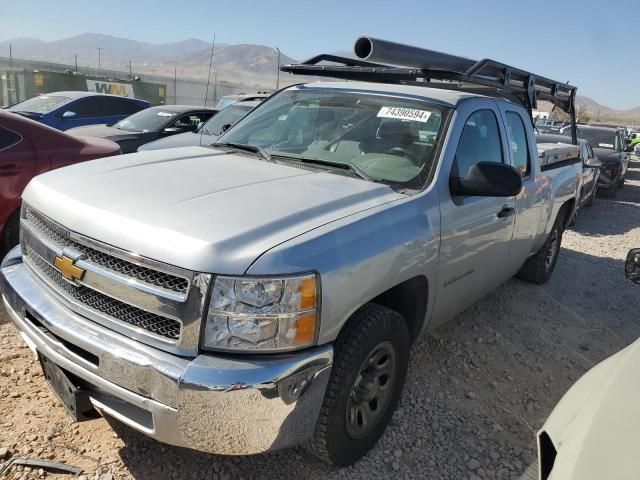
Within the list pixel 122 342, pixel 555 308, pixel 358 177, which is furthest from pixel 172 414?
pixel 555 308

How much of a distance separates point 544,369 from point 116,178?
10.8ft

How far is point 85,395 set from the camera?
223 centimetres

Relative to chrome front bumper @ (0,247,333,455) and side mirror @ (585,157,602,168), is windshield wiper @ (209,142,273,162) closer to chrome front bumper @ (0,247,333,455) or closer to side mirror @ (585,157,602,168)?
chrome front bumper @ (0,247,333,455)

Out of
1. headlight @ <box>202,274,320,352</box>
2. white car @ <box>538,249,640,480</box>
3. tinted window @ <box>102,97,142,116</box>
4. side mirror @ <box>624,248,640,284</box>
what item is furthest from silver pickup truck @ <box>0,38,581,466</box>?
tinted window @ <box>102,97,142,116</box>

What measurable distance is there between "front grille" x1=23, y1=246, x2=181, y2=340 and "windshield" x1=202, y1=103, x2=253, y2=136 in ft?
20.3

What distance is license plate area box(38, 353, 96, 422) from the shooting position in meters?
2.23

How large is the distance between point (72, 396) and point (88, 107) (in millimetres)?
9953

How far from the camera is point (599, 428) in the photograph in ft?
5.15

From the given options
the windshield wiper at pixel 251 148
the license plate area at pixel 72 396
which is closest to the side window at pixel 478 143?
the windshield wiper at pixel 251 148

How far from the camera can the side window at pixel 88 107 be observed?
1066 cm

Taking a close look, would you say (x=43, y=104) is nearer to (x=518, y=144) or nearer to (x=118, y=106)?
(x=118, y=106)

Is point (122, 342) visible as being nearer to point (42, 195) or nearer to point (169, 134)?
point (42, 195)

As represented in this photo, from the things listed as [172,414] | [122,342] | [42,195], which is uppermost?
[42,195]

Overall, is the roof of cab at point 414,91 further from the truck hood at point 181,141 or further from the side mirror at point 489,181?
the truck hood at point 181,141
